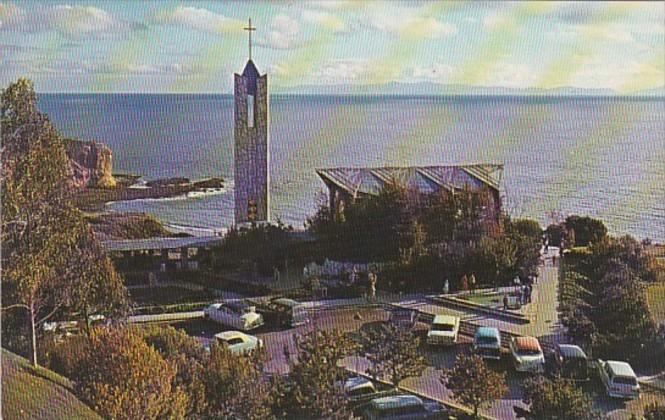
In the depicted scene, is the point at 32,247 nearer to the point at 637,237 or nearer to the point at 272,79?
the point at 272,79

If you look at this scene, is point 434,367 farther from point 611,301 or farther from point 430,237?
point 611,301

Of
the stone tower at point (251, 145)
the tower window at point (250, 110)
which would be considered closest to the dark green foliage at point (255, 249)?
the stone tower at point (251, 145)

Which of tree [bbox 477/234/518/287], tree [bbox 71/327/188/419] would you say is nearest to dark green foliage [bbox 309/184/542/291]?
tree [bbox 477/234/518/287]

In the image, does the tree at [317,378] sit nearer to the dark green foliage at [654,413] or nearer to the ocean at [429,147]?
the ocean at [429,147]

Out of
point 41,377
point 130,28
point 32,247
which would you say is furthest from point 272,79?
point 41,377

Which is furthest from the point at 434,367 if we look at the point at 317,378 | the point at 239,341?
the point at 239,341
